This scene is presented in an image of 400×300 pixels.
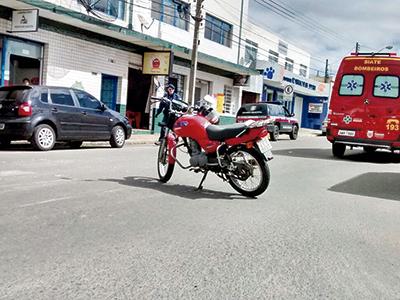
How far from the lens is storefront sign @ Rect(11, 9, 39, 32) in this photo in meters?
14.4

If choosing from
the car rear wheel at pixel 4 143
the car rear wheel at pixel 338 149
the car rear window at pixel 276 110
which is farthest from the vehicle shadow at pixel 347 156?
the car rear wheel at pixel 4 143

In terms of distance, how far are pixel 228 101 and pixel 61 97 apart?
1824 cm

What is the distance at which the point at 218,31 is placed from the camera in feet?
91.3

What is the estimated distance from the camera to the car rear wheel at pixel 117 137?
1453cm

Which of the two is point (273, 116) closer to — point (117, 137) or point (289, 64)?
point (117, 137)

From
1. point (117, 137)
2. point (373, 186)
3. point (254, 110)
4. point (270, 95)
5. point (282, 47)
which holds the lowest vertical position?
point (373, 186)

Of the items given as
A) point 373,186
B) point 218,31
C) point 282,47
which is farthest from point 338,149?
point 282,47

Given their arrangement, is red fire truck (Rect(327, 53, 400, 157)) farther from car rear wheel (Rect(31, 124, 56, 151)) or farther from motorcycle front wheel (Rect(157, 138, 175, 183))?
car rear wheel (Rect(31, 124, 56, 151))

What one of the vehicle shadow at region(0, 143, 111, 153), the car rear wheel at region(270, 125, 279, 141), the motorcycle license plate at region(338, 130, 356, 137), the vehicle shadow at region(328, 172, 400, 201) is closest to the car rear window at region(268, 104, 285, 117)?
the car rear wheel at region(270, 125, 279, 141)

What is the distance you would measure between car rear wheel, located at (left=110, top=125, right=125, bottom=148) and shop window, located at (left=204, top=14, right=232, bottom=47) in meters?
13.2

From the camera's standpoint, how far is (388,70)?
46.0ft

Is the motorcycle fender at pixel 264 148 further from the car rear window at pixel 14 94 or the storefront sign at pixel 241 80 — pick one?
the storefront sign at pixel 241 80

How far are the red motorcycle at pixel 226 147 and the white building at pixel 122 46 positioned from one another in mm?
8886

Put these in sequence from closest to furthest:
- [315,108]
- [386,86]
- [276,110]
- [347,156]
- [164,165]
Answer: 1. [164,165]
2. [386,86]
3. [347,156]
4. [276,110]
5. [315,108]
